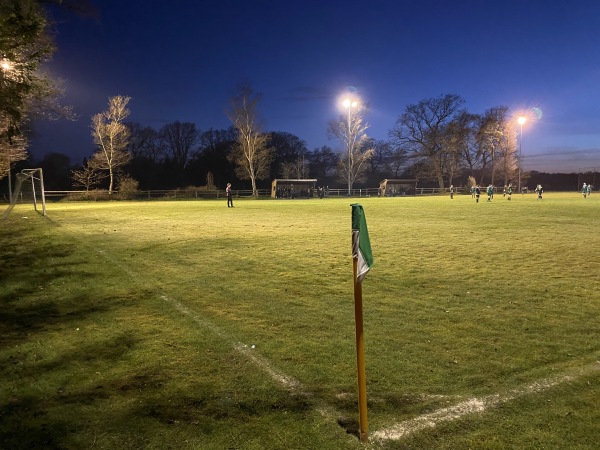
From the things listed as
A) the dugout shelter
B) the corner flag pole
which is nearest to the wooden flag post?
the corner flag pole

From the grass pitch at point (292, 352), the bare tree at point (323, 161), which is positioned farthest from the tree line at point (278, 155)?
the grass pitch at point (292, 352)

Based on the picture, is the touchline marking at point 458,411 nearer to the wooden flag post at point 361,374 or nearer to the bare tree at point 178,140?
the wooden flag post at point 361,374

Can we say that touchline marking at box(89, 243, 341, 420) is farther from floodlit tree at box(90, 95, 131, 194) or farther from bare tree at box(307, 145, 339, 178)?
bare tree at box(307, 145, 339, 178)

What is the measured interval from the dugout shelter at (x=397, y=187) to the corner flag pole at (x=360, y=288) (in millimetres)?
66545

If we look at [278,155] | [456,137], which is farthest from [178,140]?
[456,137]

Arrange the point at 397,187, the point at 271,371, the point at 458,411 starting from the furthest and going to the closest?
1. the point at 397,187
2. the point at 271,371
3. the point at 458,411

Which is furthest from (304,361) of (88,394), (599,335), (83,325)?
(599,335)

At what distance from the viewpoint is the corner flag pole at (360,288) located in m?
3.21

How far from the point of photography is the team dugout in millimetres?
60062

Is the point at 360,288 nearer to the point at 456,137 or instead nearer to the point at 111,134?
the point at 111,134

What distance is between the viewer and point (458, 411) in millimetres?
3619

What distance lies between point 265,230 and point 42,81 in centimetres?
971

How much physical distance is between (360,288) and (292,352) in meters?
2.11

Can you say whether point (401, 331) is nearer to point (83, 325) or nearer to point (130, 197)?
point (83, 325)
